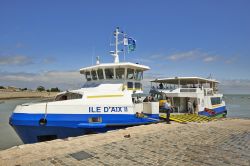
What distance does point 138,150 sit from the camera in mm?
7777

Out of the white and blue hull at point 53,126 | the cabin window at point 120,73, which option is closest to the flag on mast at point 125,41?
the cabin window at point 120,73

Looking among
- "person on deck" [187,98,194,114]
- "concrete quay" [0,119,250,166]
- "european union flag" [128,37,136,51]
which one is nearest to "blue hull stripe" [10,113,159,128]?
"concrete quay" [0,119,250,166]

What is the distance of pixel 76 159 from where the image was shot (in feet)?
22.2

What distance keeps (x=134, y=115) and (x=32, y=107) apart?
5.16 meters

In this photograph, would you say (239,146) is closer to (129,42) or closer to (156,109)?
(156,109)

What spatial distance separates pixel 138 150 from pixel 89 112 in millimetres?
4669

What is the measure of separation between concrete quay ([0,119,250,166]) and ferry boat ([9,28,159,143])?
187 centimetres

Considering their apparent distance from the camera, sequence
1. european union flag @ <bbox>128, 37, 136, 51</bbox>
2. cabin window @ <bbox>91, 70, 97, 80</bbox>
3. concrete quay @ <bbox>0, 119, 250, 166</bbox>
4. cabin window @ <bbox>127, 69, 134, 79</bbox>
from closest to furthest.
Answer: concrete quay @ <bbox>0, 119, 250, 166</bbox> < cabin window @ <bbox>127, 69, 134, 79</bbox> < cabin window @ <bbox>91, 70, 97, 80</bbox> < european union flag @ <bbox>128, 37, 136, 51</bbox>

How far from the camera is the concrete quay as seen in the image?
6.65m

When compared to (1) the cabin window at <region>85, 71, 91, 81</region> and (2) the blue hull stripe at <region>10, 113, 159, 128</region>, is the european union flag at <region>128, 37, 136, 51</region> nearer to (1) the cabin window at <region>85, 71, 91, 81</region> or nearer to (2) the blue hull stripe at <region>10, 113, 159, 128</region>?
(1) the cabin window at <region>85, 71, 91, 81</region>

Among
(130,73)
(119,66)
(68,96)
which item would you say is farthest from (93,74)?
(130,73)

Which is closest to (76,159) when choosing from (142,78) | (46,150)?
(46,150)

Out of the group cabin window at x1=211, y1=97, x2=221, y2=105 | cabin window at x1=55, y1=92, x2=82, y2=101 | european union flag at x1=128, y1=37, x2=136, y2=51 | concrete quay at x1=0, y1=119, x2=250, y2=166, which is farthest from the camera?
cabin window at x1=211, y1=97, x2=221, y2=105

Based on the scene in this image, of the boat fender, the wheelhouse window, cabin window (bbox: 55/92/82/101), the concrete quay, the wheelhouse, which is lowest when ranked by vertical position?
the concrete quay
